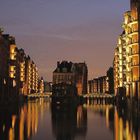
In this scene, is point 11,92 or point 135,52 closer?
point 135,52

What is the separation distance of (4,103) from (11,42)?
55.6 meters

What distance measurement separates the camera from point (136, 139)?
5072cm

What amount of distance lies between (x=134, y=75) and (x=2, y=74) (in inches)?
2245

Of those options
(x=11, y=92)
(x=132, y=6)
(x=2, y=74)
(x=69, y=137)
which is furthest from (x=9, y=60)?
(x=69, y=137)

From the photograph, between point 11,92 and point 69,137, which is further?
point 11,92

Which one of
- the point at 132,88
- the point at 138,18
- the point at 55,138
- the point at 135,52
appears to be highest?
the point at 138,18

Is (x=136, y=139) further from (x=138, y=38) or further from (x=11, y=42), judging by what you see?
(x=11, y=42)

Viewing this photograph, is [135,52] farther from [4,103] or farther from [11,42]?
[11,42]

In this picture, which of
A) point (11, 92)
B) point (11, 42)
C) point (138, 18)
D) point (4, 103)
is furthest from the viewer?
point (11, 42)

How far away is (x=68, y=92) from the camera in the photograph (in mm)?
197250

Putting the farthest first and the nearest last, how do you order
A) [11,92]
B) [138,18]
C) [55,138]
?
[11,92]
[138,18]
[55,138]

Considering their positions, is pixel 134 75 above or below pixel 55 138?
above

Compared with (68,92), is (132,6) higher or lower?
higher

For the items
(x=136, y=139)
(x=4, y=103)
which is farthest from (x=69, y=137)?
(x=4, y=103)
